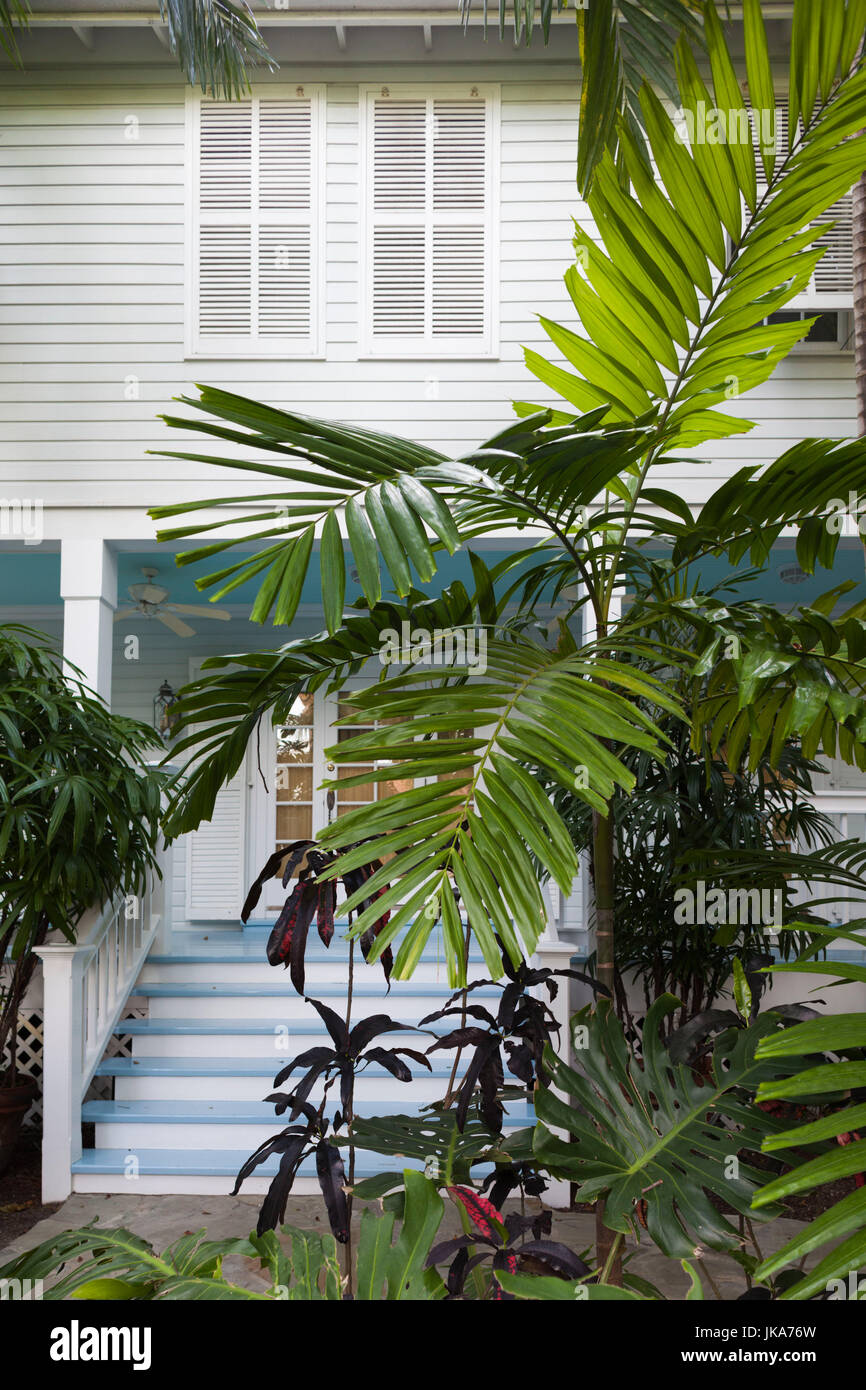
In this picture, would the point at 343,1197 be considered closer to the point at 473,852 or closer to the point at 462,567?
the point at 473,852

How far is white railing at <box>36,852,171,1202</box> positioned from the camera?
390cm

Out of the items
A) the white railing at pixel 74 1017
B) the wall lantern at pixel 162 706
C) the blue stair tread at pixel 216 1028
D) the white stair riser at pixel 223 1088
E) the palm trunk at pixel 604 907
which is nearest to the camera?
the palm trunk at pixel 604 907

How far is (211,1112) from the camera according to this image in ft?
13.9

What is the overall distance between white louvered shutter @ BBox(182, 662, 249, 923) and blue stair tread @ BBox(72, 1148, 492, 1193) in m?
2.90

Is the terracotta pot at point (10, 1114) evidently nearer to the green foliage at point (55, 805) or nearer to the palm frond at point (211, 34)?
the green foliage at point (55, 805)

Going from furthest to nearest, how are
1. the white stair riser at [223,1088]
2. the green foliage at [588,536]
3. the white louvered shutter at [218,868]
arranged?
the white louvered shutter at [218,868] → the white stair riser at [223,1088] → the green foliage at [588,536]

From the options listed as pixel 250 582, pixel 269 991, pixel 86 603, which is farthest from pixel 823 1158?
pixel 250 582

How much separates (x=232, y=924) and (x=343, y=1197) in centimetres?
527

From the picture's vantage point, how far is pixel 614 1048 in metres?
1.48

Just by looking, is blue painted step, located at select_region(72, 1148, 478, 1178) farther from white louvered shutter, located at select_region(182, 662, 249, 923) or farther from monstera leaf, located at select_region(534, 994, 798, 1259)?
white louvered shutter, located at select_region(182, 662, 249, 923)

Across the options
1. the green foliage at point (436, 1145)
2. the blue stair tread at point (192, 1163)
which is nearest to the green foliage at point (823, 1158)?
the green foliage at point (436, 1145)

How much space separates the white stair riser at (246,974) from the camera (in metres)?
5.18

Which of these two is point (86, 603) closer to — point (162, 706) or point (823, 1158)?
point (162, 706)

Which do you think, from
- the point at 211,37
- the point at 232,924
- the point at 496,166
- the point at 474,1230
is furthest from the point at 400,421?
the point at 474,1230
